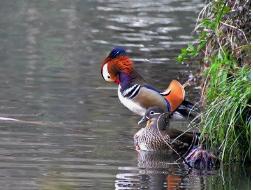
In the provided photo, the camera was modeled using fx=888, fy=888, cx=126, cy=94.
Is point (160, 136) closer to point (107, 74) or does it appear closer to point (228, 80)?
point (228, 80)

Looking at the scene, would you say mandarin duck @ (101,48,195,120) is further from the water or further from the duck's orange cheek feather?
the water

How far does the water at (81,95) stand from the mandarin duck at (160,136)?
13cm

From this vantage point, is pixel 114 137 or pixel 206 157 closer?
pixel 206 157

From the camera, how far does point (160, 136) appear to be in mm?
9438

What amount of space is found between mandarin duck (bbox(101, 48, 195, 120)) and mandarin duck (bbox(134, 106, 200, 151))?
0.91 feet

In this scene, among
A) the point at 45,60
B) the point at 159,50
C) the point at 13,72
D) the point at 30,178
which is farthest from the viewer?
the point at 159,50

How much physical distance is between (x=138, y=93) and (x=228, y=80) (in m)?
1.26

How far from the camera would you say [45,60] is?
1523 centimetres

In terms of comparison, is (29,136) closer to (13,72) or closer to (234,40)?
(234,40)

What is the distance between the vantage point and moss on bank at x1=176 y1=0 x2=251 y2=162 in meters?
8.19

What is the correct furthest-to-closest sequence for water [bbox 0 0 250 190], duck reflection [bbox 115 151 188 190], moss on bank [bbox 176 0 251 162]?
moss on bank [bbox 176 0 251 162] → water [bbox 0 0 250 190] → duck reflection [bbox 115 151 188 190]

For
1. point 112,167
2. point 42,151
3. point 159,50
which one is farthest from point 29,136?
point 159,50

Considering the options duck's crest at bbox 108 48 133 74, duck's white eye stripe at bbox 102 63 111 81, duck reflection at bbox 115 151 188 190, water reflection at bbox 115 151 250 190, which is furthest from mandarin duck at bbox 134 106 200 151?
duck's white eye stripe at bbox 102 63 111 81

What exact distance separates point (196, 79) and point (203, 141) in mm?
2693
